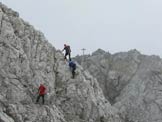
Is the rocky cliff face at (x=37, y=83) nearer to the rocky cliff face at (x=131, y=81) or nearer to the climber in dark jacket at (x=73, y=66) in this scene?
the climber in dark jacket at (x=73, y=66)

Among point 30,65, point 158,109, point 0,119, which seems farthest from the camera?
point 158,109

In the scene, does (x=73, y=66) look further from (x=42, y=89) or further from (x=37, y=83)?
(x=42, y=89)

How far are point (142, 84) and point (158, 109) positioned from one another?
8.81 meters

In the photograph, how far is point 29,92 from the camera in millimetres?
40000

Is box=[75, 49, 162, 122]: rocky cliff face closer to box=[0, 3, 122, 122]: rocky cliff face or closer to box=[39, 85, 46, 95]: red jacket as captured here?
box=[0, 3, 122, 122]: rocky cliff face

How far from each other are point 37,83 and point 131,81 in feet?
147

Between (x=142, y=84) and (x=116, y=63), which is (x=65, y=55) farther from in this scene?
(x=116, y=63)

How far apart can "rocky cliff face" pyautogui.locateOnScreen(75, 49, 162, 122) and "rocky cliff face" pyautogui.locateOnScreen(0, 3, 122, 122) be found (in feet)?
84.2

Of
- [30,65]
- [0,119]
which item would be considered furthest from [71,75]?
[0,119]

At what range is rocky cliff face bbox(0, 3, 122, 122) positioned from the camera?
38141mm

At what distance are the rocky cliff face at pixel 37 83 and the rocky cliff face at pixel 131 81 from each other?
84.2 feet

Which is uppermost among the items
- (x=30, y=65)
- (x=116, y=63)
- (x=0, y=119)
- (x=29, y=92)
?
(x=116, y=63)

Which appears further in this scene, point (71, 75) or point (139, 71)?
point (139, 71)

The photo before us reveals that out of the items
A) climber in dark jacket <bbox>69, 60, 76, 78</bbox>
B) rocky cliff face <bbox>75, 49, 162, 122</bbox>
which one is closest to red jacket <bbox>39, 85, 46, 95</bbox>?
climber in dark jacket <bbox>69, 60, 76, 78</bbox>
